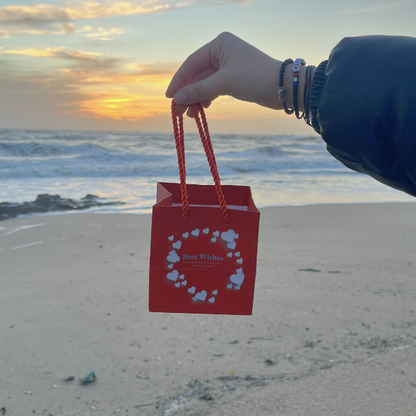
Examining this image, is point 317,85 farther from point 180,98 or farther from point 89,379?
point 89,379

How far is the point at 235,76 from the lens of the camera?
4.23 feet

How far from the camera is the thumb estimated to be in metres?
1.30

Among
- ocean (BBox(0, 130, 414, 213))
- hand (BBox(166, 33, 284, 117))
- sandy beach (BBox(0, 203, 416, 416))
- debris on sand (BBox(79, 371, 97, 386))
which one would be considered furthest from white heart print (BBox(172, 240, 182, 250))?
ocean (BBox(0, 130, 414, 213))

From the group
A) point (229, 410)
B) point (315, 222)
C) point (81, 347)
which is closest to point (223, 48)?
point (229, 410)

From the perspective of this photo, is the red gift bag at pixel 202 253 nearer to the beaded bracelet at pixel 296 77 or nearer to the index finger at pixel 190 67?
the index finger at pixel 190 67

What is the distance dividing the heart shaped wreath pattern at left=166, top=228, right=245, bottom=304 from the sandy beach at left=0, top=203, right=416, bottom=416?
2.55 ft

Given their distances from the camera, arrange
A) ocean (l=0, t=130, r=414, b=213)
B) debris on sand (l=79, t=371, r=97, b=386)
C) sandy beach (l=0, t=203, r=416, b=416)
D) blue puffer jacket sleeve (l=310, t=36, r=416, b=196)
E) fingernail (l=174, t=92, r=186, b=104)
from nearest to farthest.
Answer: blue puffer jacket sleeve (l=310, t=36, r=416, b=196)
fingernail (l=174, t=92, r=186, b=104)
sandy beach (l=0, t=203, r=416, b=416)
debris on sand (l=79, t=371, r=97, b=386)
ocean (l=0, t=130, r=414, b=213)

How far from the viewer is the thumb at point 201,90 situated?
4.27ft

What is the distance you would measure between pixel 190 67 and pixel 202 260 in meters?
0.64

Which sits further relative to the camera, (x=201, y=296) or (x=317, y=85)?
(x=201, y=296)

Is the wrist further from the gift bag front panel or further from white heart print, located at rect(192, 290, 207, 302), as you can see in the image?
white heart print, located at rect(192, 290, 207, 302)

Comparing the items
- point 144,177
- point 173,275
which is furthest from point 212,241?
point 144,177

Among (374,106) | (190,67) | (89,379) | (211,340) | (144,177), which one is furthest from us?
(144,177)

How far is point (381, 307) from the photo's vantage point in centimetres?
279
